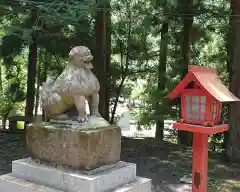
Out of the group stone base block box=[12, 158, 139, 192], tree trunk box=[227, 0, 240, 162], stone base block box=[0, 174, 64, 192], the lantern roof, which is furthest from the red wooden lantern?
tree trunk box=[227, 0, 240, 162]

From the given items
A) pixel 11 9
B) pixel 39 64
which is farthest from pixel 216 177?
pixel 39 64

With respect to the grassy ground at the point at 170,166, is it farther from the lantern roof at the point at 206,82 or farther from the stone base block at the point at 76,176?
the stone base block at the point at 76,176

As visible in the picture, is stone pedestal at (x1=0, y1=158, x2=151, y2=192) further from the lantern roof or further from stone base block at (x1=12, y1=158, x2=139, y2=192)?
the lantern roof

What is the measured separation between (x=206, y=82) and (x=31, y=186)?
2240mm

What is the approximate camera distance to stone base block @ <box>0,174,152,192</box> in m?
2.61

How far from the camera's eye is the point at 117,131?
2803 millimetres

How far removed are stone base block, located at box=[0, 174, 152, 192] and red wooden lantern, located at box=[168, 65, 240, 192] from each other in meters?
1.12

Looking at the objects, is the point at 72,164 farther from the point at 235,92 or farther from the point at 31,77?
the point at 31,77

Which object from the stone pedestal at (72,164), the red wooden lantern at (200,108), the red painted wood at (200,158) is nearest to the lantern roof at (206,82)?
the red wooden lantern at (200,108)

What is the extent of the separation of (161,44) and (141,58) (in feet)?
2.83

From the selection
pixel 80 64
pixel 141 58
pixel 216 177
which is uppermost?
pixel 141 58

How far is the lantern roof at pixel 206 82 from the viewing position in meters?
3.66

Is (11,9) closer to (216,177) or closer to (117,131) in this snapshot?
(117,131)

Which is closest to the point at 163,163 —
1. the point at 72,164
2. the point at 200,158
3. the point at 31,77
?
the point at 200,158
